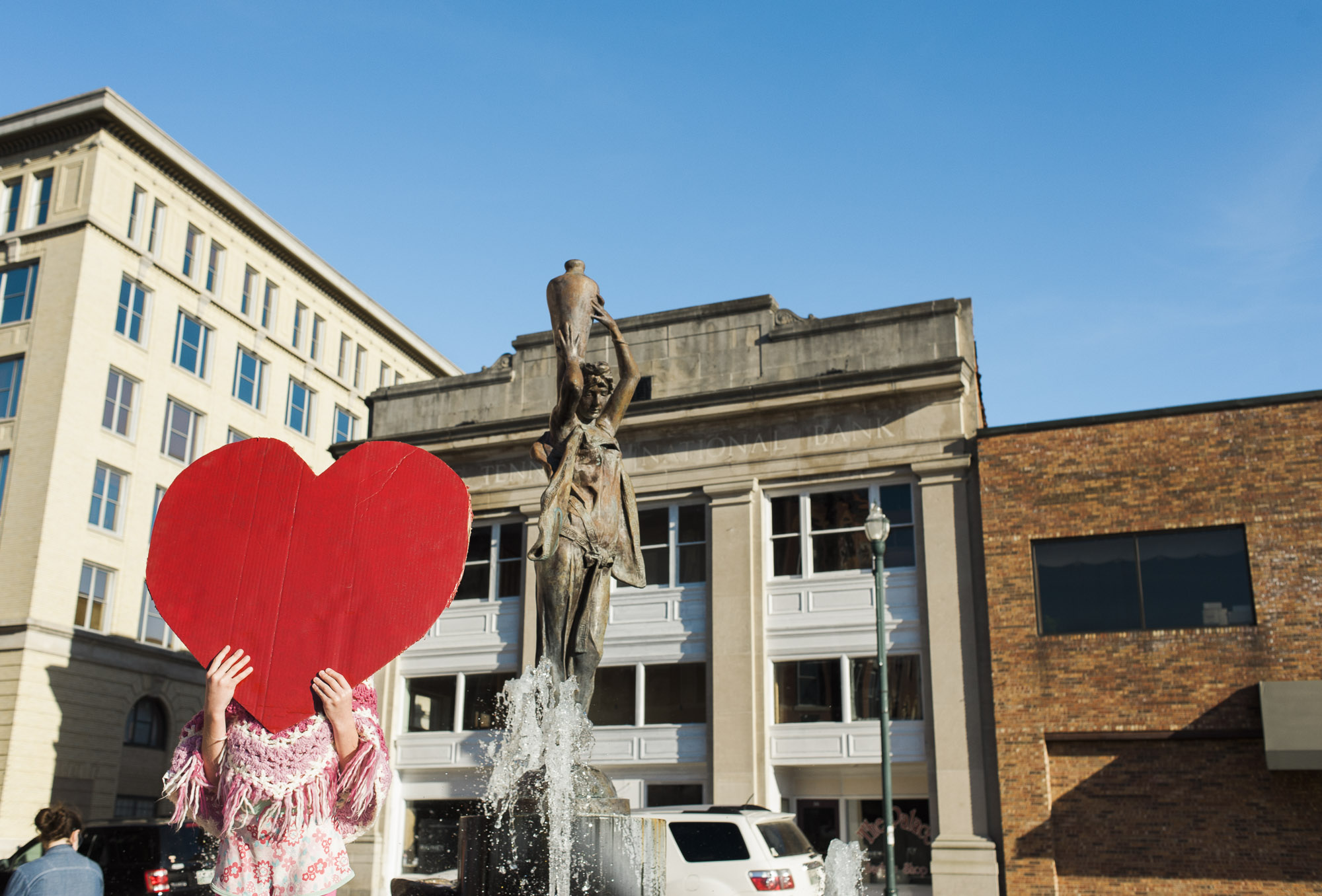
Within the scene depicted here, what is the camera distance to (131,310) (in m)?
34.0

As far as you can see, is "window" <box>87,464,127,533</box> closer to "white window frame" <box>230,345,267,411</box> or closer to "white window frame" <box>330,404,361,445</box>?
"white window frame" <box>230,345,267,411</box>

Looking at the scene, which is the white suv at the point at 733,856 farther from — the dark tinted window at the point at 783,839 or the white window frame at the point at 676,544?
the white window frame at the point at 676,544

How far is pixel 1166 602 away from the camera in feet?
63.1

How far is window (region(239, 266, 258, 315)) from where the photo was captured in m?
39.0

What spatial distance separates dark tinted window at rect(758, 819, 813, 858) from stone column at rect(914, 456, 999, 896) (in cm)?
756

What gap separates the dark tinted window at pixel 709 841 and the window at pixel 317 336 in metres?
33.9

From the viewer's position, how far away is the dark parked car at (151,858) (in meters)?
12.5

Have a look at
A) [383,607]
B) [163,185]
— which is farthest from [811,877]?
[163,185]

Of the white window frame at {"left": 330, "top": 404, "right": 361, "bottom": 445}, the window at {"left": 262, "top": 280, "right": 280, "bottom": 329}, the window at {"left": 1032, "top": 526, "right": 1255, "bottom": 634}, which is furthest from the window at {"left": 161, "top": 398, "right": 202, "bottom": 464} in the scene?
the window at {"left": 1032, "top": 526, "right": 1255, "bottom": 634}

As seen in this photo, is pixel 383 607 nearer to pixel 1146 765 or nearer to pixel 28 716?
pixel 1146 765

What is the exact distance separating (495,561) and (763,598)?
635 centimetres

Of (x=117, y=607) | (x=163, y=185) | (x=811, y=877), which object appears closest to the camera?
(x=811, y=877)

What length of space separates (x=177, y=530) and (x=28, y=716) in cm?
2918

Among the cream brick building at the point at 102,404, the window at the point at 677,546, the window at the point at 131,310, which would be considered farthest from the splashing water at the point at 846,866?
the window at the point at 131,310
